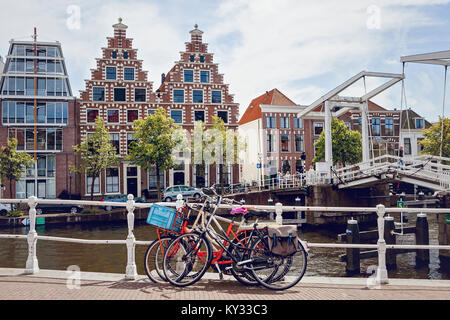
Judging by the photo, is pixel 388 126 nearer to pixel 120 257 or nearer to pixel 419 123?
pixel 419 123

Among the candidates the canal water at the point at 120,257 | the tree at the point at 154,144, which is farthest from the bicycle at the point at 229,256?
the tree at the point at 154,144

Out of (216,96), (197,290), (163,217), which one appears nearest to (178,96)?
(216,96)

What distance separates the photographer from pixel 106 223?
24.6 metres

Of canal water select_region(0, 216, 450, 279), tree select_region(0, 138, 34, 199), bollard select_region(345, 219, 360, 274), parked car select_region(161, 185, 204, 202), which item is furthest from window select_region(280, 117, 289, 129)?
bollard select_region(345, 219, 360, 274)

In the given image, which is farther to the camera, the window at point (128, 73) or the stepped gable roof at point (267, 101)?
the stepped gable roof at point (267, 101)

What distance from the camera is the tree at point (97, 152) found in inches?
1183

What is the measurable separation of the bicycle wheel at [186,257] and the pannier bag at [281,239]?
2.54ft

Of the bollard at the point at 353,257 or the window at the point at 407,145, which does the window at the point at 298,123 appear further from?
the bollard at the point at 353,257

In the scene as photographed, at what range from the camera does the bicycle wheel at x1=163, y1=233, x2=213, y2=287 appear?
491 centimetres

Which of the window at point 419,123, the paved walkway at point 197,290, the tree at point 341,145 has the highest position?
the window at point 419,123

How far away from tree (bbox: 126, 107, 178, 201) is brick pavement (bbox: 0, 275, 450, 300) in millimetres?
24995

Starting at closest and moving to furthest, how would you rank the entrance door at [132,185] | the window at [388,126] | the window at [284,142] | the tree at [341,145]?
the entrance door at [132,185], the tree at [341,145], the window at [284,142], the window at [388,126]

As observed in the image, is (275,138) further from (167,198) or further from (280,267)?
(280,267)
